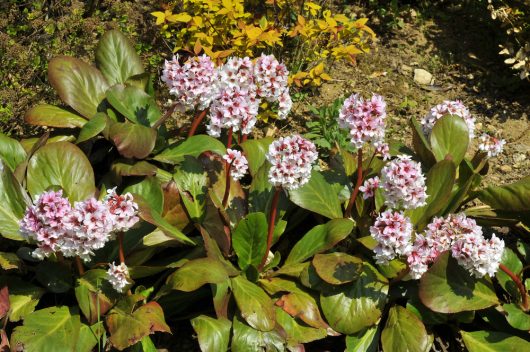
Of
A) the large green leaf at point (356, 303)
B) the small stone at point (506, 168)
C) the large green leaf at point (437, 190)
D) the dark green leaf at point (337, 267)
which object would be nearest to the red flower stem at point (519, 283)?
the large green leaf at point (437, 190)

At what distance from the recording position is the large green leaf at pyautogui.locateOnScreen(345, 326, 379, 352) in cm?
316

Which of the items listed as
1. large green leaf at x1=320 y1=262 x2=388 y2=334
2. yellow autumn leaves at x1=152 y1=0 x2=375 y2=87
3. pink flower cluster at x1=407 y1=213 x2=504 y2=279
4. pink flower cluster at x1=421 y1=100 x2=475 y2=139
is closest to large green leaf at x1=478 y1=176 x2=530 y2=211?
pink flower cluster at x1=421 y1=100 x2=475 y2=139

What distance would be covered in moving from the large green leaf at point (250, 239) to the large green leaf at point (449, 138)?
1.07 m

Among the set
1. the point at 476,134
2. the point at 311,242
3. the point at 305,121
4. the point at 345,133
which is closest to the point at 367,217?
the point at 311,242

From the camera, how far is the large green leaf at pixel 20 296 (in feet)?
9.85

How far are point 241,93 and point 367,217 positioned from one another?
3.08ft

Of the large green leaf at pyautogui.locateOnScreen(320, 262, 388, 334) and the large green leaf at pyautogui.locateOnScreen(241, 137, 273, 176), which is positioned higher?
the large green leaf at pyautogui.locateOnScreen(241, 137, 273, 176)

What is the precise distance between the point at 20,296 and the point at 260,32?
1979mm

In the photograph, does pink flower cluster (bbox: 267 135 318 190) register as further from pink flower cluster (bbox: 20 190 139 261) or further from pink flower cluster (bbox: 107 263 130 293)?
pink flower cluster (bbox: 107 263 130 293)

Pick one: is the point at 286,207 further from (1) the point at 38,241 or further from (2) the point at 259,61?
(1) the point at 38,241

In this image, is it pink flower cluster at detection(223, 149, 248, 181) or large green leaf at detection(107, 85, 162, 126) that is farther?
large green leaf at detection(107, 85, 162, 126)

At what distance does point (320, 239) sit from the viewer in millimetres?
3287

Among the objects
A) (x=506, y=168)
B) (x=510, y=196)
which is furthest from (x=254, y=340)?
(x=506, y=168)

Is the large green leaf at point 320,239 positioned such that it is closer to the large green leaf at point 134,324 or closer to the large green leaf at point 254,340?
the large green leaf at point 254,340
